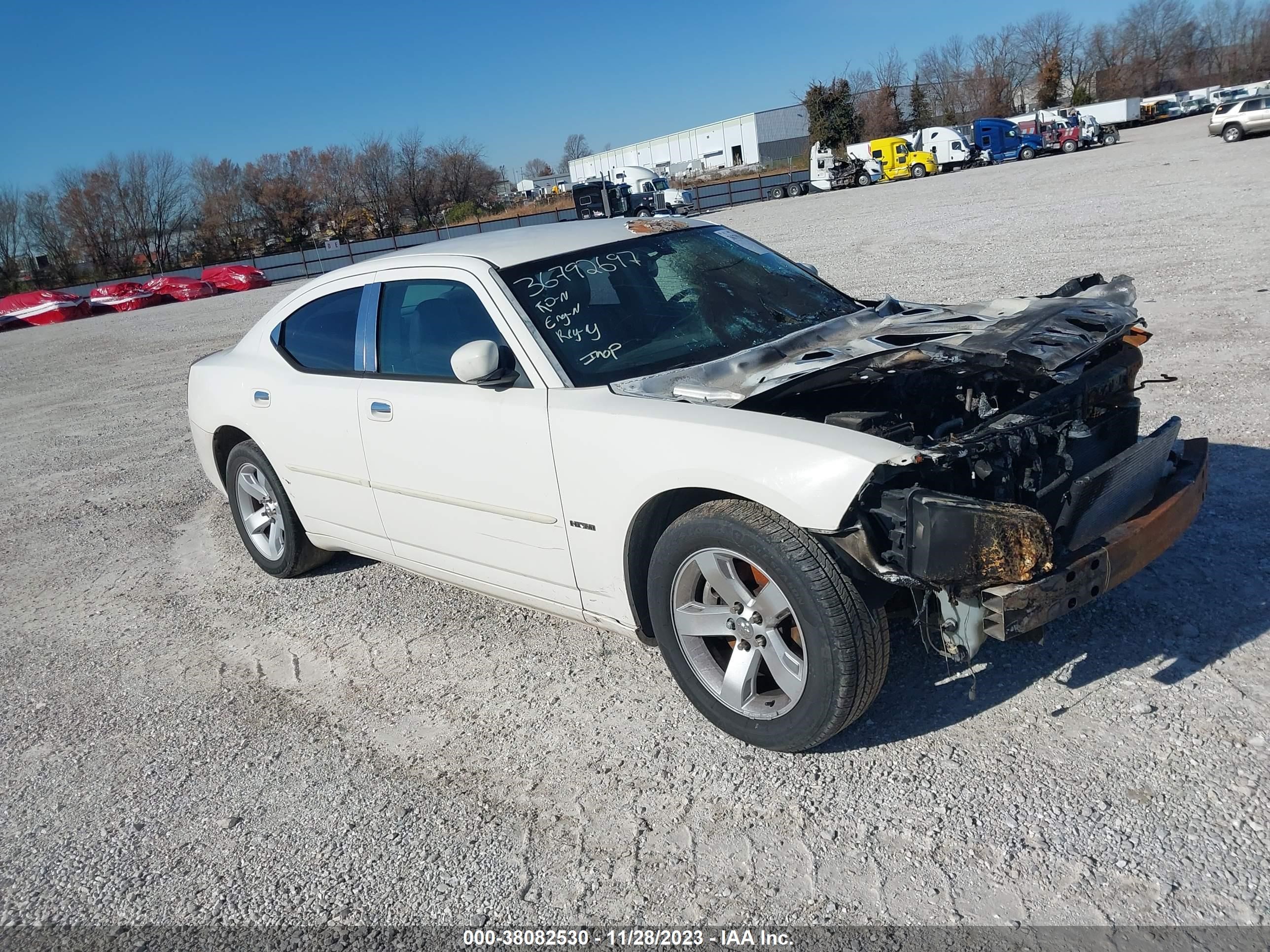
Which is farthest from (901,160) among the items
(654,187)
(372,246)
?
(372,246)

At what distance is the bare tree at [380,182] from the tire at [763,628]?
6955cm

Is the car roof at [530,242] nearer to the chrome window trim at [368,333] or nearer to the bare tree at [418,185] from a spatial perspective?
the chrome window trim at [368,333]

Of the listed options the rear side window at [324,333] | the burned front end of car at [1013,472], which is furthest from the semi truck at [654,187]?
the burned front end of car at [1013,472]

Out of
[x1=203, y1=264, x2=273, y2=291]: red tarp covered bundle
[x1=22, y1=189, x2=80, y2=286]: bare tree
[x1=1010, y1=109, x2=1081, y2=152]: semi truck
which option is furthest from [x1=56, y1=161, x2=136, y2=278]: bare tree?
[x1=1010, y1=109, x2=1081, y2=152]: semi truck

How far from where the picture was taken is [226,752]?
3.72 meters

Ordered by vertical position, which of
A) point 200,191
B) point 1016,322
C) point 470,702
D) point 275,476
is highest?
point 200,191

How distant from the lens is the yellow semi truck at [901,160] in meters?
44.7

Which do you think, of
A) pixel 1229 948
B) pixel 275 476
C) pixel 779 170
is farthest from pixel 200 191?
pixel 1229 948

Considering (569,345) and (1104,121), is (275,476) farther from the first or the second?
(1104,121)

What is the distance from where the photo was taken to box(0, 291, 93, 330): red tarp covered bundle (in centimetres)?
3247

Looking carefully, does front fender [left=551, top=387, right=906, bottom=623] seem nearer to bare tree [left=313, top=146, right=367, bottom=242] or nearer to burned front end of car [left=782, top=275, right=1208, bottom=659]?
burned front end of car [left=782, top=275, right=1208, bottom=659]

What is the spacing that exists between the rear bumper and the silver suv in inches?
1418

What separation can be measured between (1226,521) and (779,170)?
66.2 meters

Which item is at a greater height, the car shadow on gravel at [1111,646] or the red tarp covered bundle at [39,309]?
the red tarp covered bundle at [39,309]
